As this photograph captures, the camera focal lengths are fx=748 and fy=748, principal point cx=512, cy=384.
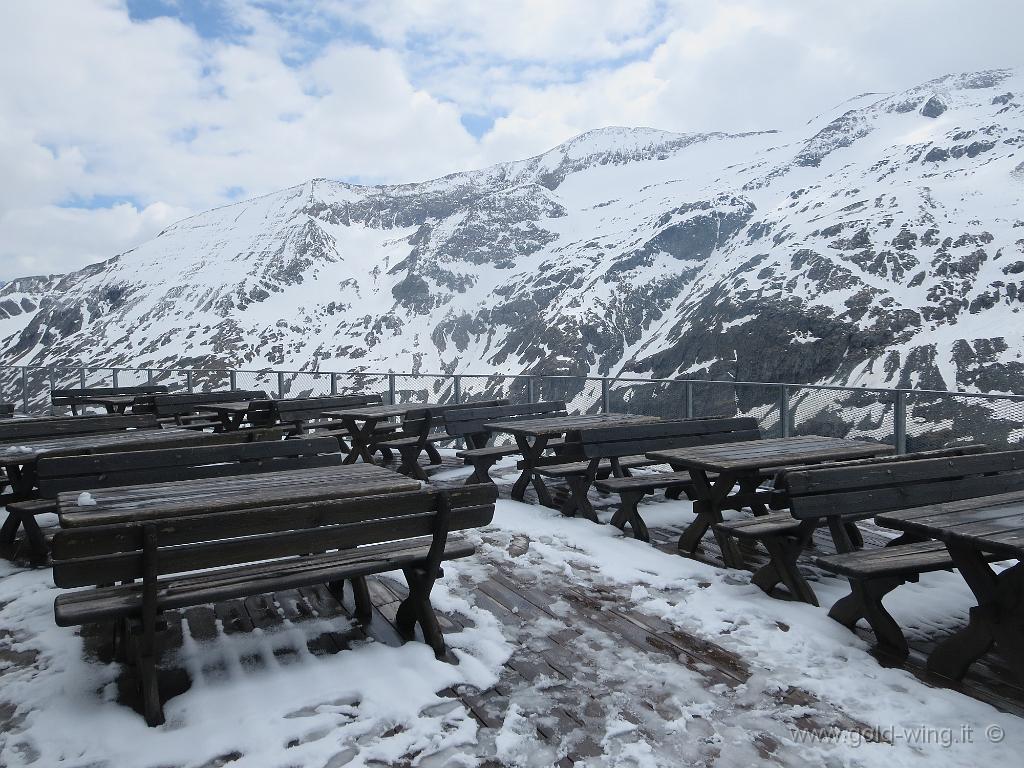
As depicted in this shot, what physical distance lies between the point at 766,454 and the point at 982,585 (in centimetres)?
240

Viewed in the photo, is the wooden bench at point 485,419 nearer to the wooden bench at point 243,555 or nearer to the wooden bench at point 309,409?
the wooden bench at point 309,409

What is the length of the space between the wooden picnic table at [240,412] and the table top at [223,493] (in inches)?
211

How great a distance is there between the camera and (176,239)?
630 ft

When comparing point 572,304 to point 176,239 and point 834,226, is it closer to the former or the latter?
point 834,226

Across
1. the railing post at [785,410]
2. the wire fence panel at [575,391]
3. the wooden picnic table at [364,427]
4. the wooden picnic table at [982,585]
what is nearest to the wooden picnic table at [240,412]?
the wooden picnic table at [364,427]

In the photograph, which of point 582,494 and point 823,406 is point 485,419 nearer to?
point 582,494

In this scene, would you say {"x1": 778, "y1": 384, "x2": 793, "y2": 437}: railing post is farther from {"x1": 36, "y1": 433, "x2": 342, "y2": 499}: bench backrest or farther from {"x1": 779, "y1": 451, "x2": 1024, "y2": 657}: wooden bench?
{"x1": 36, "y1": 433, "x2": 342, "y2": 499}: bench backrest

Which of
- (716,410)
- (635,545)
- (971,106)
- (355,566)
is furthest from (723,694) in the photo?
(971,106)

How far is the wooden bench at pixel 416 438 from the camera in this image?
8.59 meters

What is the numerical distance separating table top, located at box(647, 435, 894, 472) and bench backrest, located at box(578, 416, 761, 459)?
643mm

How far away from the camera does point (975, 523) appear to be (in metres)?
3.45

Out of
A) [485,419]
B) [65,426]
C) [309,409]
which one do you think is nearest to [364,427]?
[309,409]

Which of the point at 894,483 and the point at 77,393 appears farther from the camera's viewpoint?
the point at 77,393

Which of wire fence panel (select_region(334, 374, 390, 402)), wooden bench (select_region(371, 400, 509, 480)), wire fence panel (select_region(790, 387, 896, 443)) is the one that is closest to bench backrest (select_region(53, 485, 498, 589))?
wooden bench (select_region(371, 400, 509, 480))
